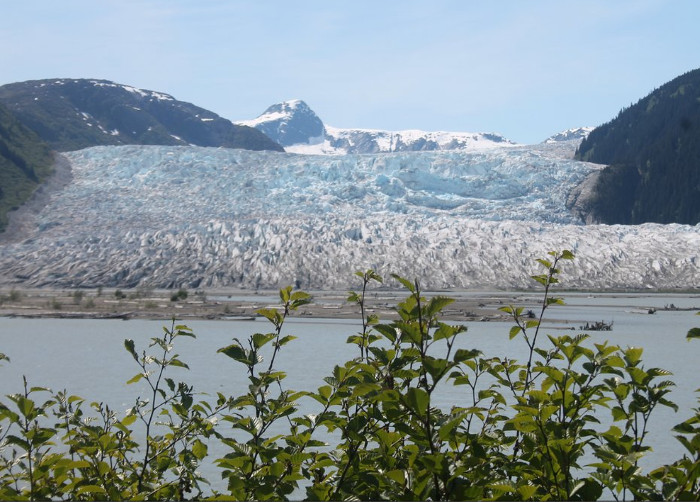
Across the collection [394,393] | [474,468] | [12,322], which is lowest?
[12,322]

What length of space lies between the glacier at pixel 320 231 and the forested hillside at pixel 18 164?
728cm

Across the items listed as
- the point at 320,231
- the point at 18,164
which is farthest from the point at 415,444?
the point at 18,164

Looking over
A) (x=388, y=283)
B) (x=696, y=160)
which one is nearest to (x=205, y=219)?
(x=388, y=283)

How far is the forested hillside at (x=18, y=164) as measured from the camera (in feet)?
270

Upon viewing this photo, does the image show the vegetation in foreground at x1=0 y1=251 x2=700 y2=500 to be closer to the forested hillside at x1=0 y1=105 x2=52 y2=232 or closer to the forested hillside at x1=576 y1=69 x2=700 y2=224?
the forested hillside at x1=0 y1=105 x2=52 y2=232

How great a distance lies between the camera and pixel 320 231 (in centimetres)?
6931

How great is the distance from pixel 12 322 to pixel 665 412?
36957 millimetres

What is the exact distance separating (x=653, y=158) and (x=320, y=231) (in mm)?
79303

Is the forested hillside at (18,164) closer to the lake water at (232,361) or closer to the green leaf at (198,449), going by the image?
the lake water at (232,361)

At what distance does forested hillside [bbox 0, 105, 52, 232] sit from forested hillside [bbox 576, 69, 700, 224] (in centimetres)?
6630

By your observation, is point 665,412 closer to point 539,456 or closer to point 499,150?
point 539,456

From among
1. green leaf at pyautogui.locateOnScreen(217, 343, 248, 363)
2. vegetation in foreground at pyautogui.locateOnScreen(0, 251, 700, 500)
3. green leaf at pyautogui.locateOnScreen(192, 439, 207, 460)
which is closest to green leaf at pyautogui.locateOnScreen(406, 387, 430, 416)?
vegetation in foreground at pyautogui.locateOnScreen(0, 251, 700, 500)

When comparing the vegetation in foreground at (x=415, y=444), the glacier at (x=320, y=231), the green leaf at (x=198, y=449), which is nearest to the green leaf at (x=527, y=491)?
the vegetation in foreground at (x=415, y=444)

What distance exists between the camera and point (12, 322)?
4297cm
